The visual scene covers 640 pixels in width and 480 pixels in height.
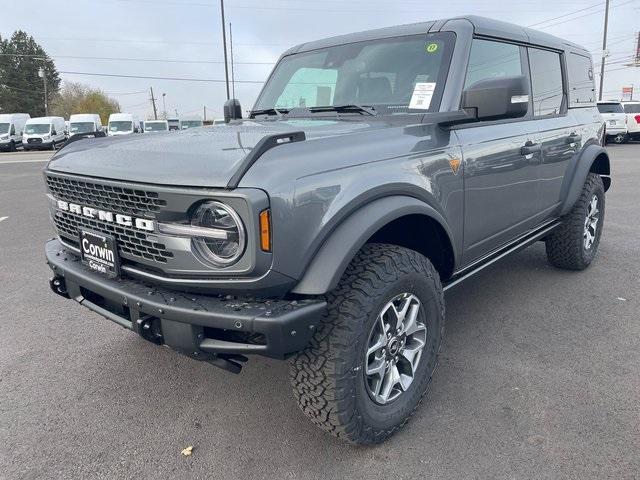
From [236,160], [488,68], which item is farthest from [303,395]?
[488,68]

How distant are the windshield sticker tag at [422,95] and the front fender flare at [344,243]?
762 mm

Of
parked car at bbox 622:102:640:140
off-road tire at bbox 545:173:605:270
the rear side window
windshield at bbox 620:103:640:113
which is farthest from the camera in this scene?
windshield at bbox 620:103:640:113

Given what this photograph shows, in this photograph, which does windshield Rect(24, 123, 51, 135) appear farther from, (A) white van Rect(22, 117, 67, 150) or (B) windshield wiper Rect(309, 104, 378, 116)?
(B) windshield wiper Rect(309, 104, 378, 116)

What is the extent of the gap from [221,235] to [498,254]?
2.28 m

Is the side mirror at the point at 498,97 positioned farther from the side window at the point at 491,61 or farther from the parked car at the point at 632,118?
the parked car at the point at 632,118

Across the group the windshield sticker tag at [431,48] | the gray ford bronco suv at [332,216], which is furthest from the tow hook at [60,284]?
the windshield sticker tag at [431,48]

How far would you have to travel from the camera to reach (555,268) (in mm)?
4805

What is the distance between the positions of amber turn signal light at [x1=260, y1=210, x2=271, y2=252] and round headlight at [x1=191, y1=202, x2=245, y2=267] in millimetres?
69

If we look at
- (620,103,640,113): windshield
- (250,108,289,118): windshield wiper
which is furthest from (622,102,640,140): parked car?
(250,108,289,118): windshield wiper

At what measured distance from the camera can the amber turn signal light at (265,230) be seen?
70.6 inches

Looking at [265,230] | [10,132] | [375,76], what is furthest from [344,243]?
[10,132]

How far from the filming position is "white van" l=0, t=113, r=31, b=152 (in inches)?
1159

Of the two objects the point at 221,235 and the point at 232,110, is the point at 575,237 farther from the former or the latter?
the point at 221,235

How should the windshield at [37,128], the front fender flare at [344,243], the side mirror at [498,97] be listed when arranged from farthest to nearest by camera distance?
the windshield at [37,128]
the side mirror at [498,97]
the front fender flare at [344,243]
